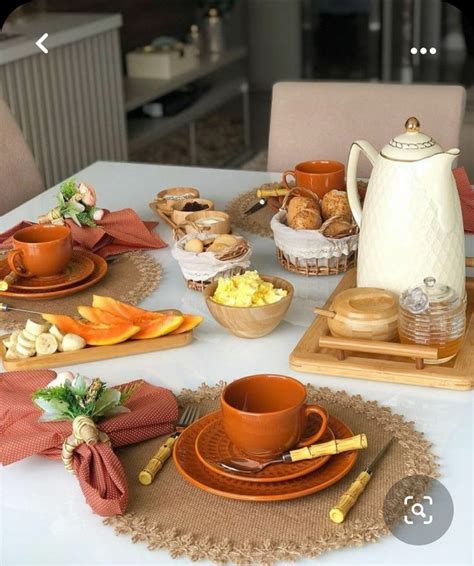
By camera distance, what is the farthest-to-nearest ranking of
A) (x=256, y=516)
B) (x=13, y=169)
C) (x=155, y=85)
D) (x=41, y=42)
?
(x=155, y=85)
(x=41, y=42)
(x=13, y=169)
(x=256, y=516)

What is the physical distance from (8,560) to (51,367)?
0.40 metres

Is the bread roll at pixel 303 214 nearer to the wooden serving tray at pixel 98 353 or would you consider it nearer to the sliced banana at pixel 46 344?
the wooden serving tray at pixel 98 353

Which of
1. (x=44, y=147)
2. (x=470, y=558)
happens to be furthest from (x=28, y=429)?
(x=44, y=147)

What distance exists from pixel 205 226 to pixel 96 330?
1.13ft

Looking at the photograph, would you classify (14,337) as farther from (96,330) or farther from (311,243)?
(311,243)

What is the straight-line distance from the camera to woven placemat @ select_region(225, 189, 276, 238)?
176cm

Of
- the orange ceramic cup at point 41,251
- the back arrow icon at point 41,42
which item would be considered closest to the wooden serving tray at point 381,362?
the orange ceramic cup at point 41,251

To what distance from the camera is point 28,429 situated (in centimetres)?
105

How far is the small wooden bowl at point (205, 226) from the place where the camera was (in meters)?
1.57

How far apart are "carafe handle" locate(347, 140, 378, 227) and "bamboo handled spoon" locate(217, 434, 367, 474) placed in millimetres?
458

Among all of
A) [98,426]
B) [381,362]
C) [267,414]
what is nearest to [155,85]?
[381,362]

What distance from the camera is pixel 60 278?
1522 millimetres

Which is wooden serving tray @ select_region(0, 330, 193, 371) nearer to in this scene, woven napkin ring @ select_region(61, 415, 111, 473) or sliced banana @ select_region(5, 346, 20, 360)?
sliced banana @ select_region(5, 346, 20, 360)

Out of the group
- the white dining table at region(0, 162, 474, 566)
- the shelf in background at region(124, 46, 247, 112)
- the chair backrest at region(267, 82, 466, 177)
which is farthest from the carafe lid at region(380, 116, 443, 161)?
the shelf in background at region(124, 46, 247, 112)
